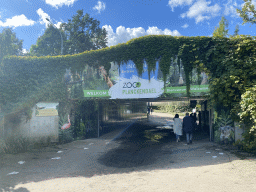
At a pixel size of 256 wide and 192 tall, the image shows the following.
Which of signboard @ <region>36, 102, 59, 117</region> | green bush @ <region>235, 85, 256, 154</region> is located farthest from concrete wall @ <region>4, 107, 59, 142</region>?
green bush @ <region>235, 85, 256, 154</region>

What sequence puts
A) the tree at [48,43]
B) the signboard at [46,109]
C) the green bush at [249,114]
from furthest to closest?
the tree at [48,43], the signboard at [46,109], the green bush at [249,114]

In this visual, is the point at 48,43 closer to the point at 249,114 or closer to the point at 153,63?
the point at 153,63

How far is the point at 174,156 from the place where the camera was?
8516mm

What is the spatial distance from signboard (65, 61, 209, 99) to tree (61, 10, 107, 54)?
2228cm

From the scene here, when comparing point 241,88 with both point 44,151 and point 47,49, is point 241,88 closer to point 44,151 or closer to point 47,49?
point 44,151

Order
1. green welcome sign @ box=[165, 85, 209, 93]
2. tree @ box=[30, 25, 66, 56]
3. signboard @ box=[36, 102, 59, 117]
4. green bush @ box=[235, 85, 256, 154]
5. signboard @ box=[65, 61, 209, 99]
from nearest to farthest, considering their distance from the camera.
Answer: green bush @ box=[235, 85, 256, 154], green welcome sign @ box=[165, 85, 209, 93], signboard @ box=[36, 102, 59, 117], signboard @ box=[65, 61, 209, 99], tree @ box=[30, 25, 66, 56]

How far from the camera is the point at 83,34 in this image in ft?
110

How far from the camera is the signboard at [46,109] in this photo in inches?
458

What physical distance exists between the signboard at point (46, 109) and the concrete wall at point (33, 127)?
19 centimetres

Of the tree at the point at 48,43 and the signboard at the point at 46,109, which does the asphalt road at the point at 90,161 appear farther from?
the tree at the point at 48,43

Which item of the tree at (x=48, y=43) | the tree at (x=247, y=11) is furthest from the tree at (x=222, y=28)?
the tree at (x=48, y=43)

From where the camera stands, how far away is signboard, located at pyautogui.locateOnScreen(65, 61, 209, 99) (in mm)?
11844

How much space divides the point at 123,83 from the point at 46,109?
5024 millimetres

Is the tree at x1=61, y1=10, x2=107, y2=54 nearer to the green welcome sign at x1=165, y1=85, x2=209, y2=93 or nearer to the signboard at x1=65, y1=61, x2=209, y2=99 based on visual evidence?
the signboard at x1=65, y1=61, x2=209, y2=99
